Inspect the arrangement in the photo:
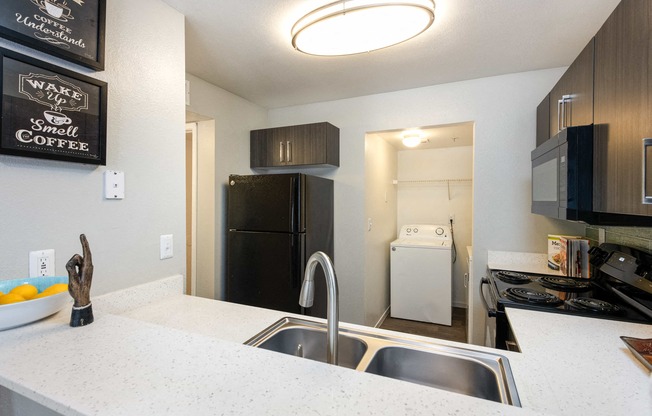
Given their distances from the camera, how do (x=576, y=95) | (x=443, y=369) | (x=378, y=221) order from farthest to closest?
(x=378, y=221), (x=576, y=95), (x=443, y=369)

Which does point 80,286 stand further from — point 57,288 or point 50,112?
point 50,112

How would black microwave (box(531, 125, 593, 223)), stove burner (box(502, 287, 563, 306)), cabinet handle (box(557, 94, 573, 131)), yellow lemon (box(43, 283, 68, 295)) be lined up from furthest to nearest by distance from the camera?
cabinet handle (box(557, 94, 573, 131))
stove burner (box(502, 287, 563, 306))
black microwave (box(531, 125, 593, 223))
yellow lemon (box(43, 283, 68, 295))

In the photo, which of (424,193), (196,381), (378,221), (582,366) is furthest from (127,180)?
(424,193)

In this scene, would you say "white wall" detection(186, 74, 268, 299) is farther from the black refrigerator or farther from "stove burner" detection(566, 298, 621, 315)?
"stove burner" detection(566, 298, 621, 315)

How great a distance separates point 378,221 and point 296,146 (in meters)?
1.22

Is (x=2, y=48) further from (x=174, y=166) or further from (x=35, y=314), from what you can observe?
(x=35, y=314)

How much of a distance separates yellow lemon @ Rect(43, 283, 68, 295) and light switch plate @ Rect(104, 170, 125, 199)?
39cm

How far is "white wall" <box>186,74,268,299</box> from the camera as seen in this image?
7.86 feet

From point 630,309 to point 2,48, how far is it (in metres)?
2.56

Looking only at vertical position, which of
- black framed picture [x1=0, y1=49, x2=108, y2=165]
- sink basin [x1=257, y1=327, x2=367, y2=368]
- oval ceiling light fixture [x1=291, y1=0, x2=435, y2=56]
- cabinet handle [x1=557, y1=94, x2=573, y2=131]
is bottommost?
sink basin [x1=257, y1=327, x2=367, y2=368]

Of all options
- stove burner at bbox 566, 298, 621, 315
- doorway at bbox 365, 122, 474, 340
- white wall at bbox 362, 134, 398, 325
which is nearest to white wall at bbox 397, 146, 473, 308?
doorway at bbox 365, 122, 474, 340

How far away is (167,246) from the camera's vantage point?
1445mm

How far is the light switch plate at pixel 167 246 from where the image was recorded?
1.42 metres

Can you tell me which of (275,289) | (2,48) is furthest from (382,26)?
(275,289)
